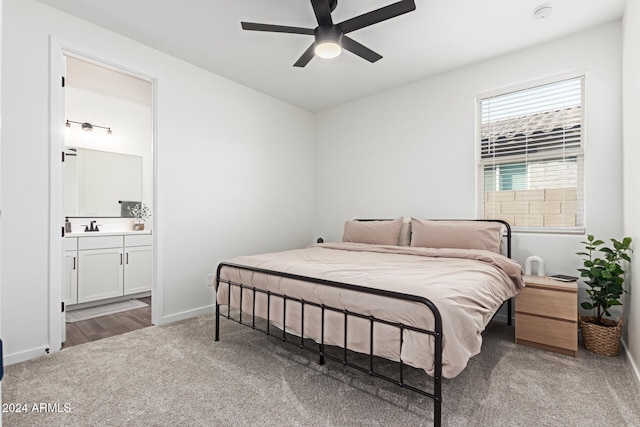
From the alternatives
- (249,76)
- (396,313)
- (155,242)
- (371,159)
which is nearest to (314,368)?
(396,313)

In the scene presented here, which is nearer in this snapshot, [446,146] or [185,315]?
[185,315]

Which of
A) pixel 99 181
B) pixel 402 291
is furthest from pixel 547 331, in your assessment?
pixel 99 181

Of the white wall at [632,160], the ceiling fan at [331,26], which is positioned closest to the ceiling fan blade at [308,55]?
the ceiling fan at [331,26]

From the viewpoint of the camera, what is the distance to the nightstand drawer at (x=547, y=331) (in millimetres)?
2602

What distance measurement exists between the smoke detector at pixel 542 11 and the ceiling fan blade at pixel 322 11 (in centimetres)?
172

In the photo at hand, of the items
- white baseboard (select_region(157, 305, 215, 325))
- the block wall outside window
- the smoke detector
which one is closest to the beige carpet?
Result: white baseboard (select_region(157, 305, 215, 325))

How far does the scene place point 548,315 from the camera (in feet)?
8.87

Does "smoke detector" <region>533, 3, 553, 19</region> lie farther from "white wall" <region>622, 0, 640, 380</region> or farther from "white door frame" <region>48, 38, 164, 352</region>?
"white door frame" <region>48, 38, 164, 352</region>

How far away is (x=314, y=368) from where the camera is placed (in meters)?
2.40

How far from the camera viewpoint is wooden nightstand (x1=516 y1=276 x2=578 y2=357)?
8.57ft

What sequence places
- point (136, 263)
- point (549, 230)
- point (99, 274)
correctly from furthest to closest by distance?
point (136, 263), point (99, 274), point (549, 230)

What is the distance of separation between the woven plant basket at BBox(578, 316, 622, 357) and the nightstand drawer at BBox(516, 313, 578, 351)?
21 centimetres

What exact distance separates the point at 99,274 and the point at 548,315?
4.67 meters

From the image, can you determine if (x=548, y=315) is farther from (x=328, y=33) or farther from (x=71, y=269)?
(x=71, y=269)
